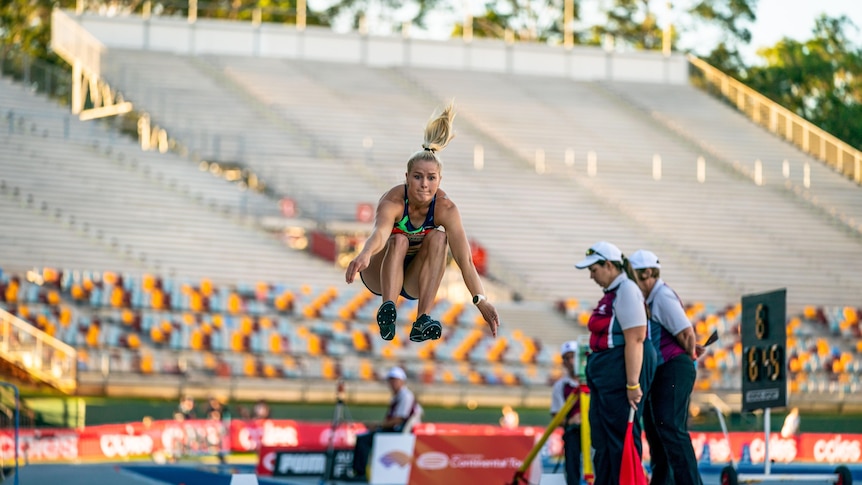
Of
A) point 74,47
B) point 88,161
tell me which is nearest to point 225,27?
point 74,47

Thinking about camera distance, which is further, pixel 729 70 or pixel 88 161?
pixel 729 70

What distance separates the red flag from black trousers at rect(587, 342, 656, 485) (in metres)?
0.16

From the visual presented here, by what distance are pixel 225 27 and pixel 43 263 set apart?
17232mm

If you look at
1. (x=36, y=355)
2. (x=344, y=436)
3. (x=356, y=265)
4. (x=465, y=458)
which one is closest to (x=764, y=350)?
(x=465, y=458)

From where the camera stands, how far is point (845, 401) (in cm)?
3019

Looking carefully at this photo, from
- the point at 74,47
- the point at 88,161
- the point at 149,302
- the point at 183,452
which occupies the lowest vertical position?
the point at 183,452

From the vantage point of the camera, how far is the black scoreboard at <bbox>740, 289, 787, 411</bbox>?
499 inches

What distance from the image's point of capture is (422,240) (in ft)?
33.1

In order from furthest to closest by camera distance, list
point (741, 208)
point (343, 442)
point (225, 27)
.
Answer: point (225, 27) < point (741, 208) < point (343, 442)

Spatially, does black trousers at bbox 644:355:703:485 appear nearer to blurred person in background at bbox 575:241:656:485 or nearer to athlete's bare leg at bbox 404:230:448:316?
blurred person in background at bbox 575:241:656:485

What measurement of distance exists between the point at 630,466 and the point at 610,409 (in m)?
0.47

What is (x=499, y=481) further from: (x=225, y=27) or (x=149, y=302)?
(x=225, y=27)

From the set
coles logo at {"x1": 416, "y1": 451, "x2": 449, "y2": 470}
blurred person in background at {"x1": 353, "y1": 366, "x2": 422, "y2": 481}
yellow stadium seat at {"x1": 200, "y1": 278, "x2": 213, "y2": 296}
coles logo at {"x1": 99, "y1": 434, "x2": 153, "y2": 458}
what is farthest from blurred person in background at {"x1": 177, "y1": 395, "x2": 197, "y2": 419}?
coles logo at {"x1": 416, "y1": 451, "x2": 449, "y2": 470}

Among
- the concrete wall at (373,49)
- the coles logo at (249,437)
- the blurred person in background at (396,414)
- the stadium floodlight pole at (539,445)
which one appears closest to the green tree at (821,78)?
the concrete wall at (373,49)
